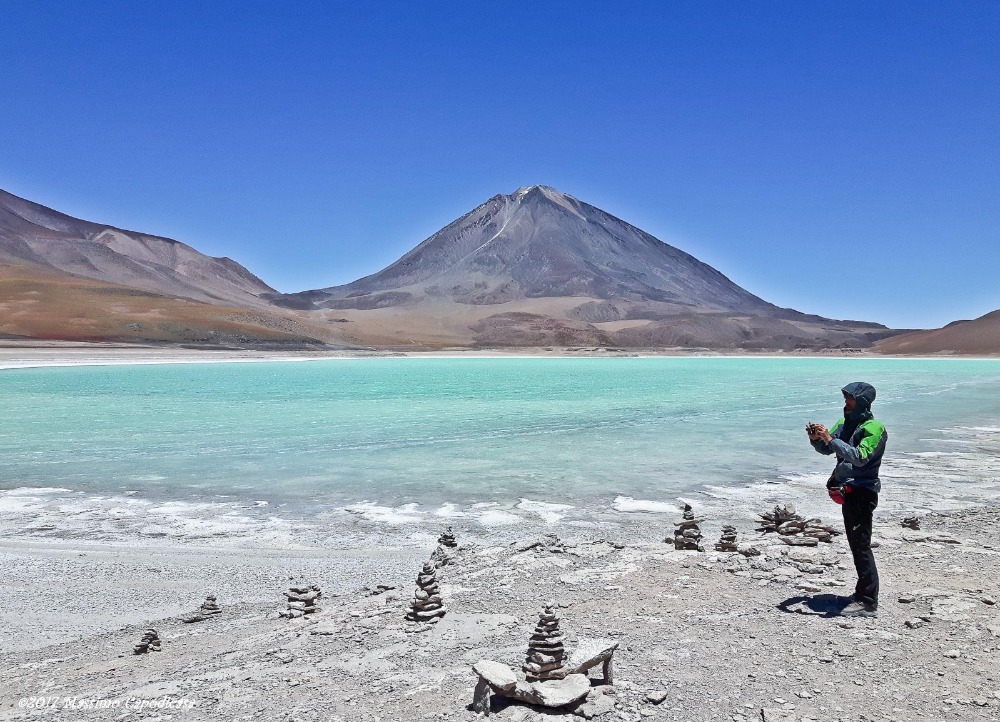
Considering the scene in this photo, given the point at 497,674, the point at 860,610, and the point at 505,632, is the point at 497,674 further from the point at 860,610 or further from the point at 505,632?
the point at 860,610

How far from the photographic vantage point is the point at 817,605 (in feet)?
16.4

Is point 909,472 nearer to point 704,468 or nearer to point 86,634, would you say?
point 704,468

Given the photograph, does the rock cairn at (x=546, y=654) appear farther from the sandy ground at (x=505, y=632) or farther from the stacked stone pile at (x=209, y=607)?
the stacked stone pile at (x=209, y=607)

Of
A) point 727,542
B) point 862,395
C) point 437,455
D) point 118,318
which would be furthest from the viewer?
point 118,318

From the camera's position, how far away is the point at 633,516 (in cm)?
879

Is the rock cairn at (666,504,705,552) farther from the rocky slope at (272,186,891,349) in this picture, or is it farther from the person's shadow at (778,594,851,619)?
the rocky slope at (272,186,891,349)

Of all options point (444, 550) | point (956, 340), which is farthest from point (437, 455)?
point (956, 340)

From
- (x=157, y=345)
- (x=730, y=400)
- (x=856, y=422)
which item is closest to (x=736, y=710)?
(x=856, y=422)

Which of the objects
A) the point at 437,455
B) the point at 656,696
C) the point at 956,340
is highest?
the point at 956,340

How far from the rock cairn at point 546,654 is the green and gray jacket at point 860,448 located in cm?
185

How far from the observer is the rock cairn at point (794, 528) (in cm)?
660

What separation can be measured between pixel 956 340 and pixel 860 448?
15015 centimetres

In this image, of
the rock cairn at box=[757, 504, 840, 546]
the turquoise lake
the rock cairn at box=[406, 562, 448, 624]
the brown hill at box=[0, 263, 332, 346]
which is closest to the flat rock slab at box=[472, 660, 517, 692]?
the rock cairn at box=[406, 562, 448, 624]

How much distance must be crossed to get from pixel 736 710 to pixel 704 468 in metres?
9.01
